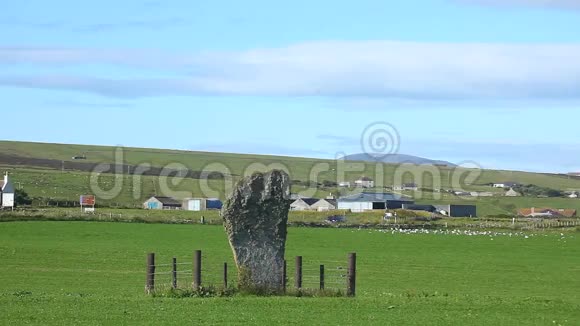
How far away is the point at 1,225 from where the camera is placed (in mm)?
77000

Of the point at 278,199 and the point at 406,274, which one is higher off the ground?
the point at 278,199

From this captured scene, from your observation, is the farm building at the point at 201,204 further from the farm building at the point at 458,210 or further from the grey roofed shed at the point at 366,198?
the farm building at the point at 458,210

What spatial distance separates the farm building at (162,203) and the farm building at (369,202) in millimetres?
22934

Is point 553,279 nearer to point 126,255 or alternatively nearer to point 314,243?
point 126,255

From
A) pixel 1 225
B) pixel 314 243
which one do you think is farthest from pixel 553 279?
pixel 1 225

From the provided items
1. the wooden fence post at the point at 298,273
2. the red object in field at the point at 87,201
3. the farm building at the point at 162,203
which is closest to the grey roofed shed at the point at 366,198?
the farm building at the point at 162,203

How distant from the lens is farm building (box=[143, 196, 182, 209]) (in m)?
146

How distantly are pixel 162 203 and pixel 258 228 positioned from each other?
12034 centimetres

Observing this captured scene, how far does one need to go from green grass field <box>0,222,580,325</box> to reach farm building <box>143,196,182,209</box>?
197 ft

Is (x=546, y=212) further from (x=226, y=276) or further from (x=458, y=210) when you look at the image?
(x=226, y=276)

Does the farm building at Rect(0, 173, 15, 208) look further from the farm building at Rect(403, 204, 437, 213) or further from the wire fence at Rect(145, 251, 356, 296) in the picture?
the wire fence at Rect(145, 251, 356, 296)

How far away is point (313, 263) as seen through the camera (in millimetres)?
47500

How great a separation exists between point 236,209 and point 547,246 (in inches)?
1887

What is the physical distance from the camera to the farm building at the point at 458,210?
150m
